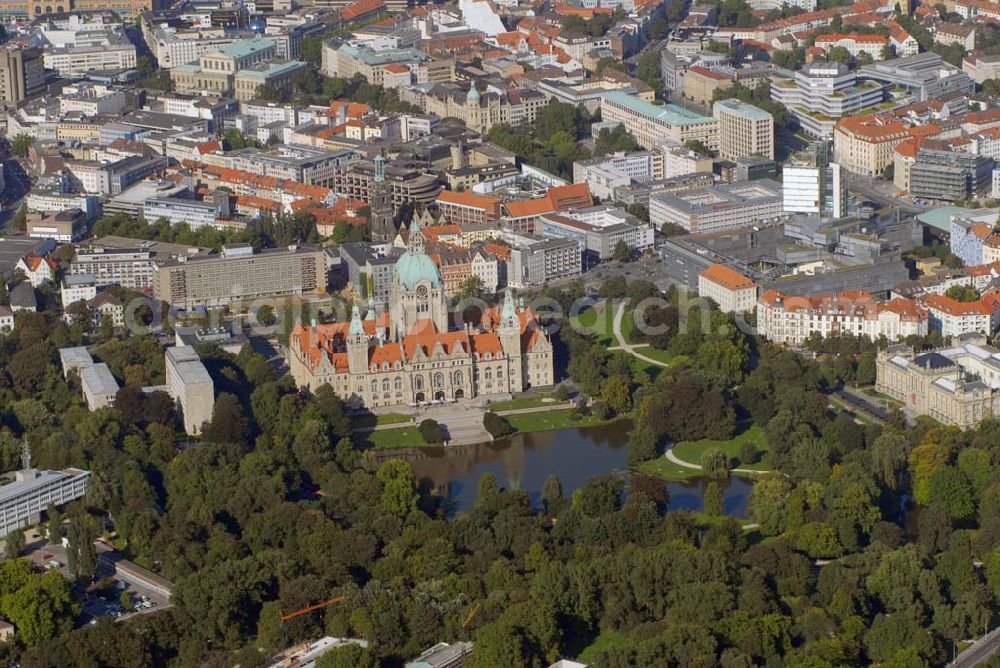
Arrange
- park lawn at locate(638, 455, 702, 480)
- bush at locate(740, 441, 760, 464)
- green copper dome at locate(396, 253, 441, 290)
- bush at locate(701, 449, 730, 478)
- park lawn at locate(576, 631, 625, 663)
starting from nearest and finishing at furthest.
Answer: park lawn at locate(576, 631, 625, 663), bush at locate(701, 449, 730, 478), park lawn at locate(638, 455, 702, 480), bush at locate(740, 441, 760, 464), green copper dome at locate(396, 253, 441, 290)

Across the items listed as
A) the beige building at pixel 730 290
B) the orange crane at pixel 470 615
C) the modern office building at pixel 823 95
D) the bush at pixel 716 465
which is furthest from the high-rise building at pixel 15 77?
the orange crane at pixel 470 615

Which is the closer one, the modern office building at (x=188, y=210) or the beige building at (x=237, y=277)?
the beige building at (x=237, y=277)

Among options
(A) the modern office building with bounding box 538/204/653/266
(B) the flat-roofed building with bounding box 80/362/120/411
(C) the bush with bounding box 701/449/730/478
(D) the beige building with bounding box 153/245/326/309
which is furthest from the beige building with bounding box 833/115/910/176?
(B) the flat-roofed building with bounding box 80/362/120/411

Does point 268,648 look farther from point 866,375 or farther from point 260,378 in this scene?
point 866,375

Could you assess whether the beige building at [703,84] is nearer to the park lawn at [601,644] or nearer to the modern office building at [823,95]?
the modern office building at [823,95]

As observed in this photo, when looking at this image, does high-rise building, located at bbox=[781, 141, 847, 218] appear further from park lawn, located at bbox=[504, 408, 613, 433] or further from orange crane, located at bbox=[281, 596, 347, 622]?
orange crane, located at bbox=[281, 596, 347, 622]
